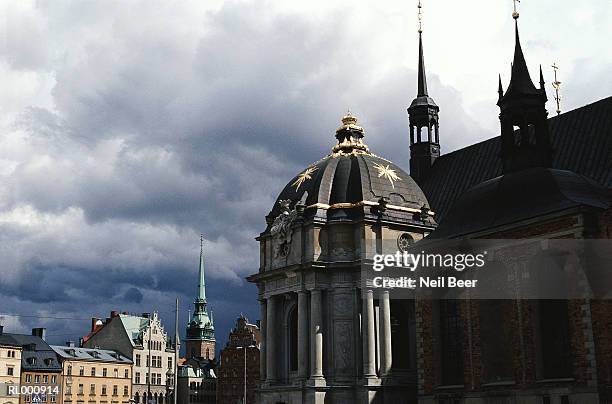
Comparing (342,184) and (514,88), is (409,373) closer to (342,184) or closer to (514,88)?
(342,184)

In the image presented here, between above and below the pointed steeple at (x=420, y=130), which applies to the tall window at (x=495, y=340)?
below

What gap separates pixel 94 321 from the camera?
403 ft

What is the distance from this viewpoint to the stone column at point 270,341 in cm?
5034

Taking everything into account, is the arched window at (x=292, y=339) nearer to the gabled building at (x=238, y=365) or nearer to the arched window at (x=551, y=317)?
the arched window at (x=551, y=317)

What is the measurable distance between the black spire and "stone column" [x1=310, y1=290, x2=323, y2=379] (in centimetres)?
1301

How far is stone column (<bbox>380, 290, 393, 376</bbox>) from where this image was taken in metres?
46.4

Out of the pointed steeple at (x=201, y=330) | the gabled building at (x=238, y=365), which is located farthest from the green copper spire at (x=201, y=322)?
the gabled building at (x=238, y=365)

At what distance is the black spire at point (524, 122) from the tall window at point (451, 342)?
7.91 meters

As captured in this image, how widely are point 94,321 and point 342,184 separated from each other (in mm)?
82404

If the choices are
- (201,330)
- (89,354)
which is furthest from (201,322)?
(89,354)

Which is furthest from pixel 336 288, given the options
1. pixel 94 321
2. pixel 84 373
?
pixel 94 321

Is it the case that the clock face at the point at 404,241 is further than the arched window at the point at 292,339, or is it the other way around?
the arched window at the point at 292,339

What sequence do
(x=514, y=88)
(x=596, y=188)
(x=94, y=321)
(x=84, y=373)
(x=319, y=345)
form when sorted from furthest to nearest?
(x=94, y=321) < (x=84, y=373) < (x=319, y=345) < (x=514, y=88) < (x=596, y=188)

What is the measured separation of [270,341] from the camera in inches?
1999
